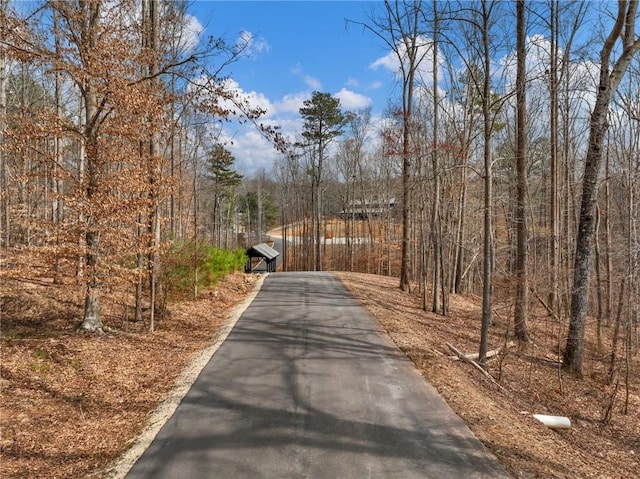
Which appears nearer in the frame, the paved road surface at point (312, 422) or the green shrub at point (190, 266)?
the paved road surface at point (312, 422)

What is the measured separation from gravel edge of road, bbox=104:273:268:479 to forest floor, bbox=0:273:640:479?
0.12 m

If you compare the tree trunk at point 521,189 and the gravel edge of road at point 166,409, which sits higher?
the tree trunk at point 521,189

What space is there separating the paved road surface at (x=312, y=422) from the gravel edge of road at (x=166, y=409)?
99 mm

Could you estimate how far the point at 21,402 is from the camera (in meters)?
4.92

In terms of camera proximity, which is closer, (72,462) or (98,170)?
(72,462)

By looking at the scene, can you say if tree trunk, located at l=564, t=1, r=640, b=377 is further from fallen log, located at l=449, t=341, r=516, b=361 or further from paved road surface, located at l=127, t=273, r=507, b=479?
paved road surface, located at l=127, t=273, r=507, b=479

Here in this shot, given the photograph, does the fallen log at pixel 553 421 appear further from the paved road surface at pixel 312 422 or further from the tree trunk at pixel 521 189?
the tree trunk at pixel 521 189

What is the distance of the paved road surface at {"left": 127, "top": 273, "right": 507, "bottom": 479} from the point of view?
3779mm

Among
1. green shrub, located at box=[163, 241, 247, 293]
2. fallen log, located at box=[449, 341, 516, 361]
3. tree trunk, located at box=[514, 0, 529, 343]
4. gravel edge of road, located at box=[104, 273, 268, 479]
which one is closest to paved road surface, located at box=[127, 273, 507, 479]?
gravel edge of road, located at box=[104, 273, 268, 479]

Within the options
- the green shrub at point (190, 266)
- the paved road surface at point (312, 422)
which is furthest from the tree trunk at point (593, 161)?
the green shrub at point (190, 266)

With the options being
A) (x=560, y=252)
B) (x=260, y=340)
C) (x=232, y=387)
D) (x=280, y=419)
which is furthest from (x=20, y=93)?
(x=560, y=252)

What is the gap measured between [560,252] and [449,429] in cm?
1457

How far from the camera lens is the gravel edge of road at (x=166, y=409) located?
3842 millimetres

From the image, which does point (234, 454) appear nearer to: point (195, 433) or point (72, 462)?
point (195, 433)
